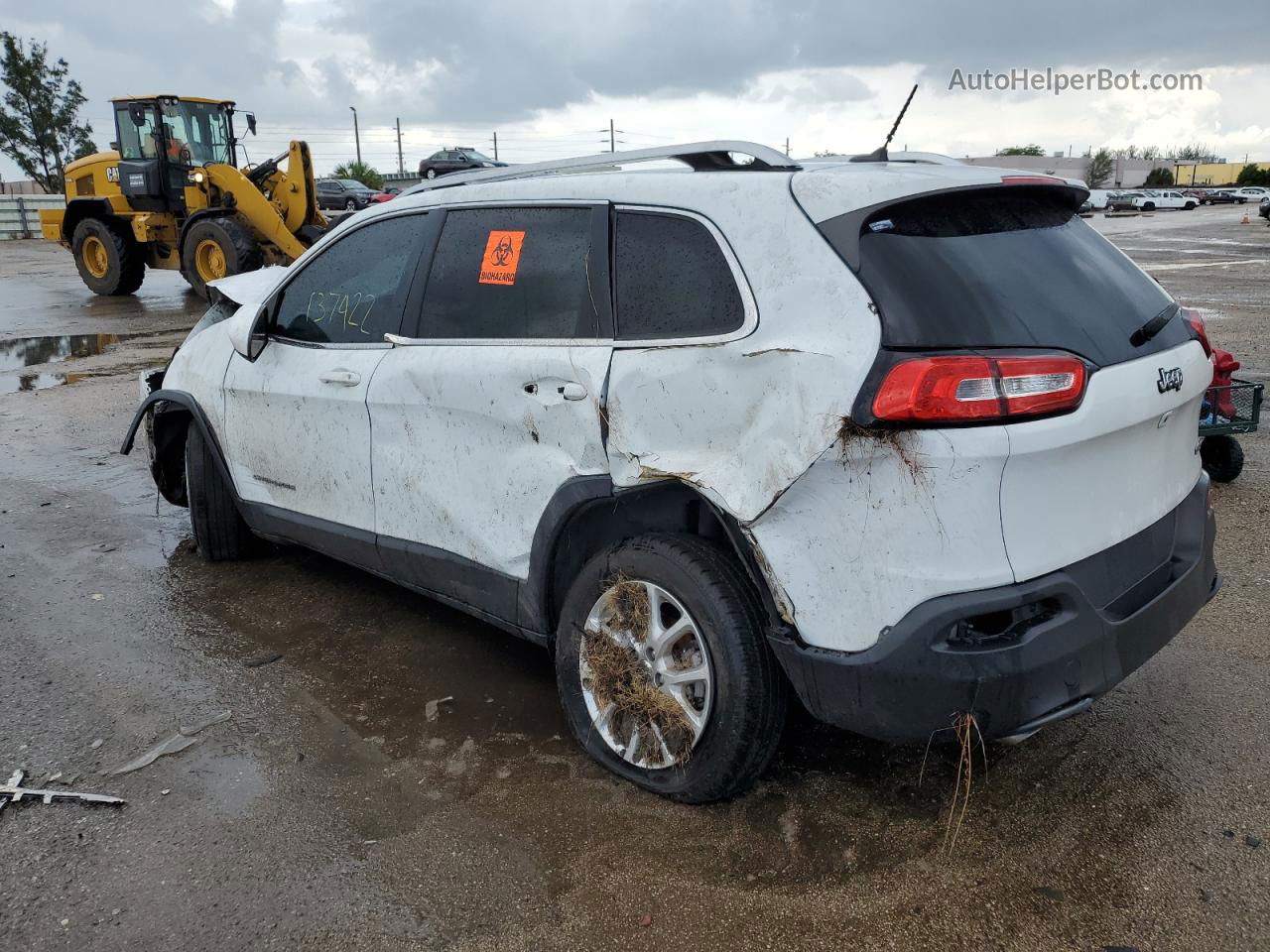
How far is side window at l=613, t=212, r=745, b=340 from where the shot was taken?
278 cm

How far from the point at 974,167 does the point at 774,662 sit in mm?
1482

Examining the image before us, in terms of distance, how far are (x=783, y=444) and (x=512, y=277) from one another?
127 centimetres

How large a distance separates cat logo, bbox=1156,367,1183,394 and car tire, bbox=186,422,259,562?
12.2 ft

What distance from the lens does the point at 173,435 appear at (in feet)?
16.6

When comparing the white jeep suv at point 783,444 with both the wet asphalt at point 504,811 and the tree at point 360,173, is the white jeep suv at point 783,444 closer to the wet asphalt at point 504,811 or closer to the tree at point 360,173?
the wet asphalt at point 504,811

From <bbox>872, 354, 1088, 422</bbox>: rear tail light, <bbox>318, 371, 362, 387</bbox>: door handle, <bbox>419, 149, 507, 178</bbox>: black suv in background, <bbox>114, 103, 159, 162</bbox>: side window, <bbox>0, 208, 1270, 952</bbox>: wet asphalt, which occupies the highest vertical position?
<bbox>419, 149, 507, 178</bbox>: black suv in background

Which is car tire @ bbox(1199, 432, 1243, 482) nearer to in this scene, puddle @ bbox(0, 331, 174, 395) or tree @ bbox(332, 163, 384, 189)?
puddle @ bbox(0, 331, 174, 395)

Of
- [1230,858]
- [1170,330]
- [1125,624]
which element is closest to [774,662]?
[1125,624]

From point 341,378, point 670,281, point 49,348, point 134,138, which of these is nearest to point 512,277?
point 670,281

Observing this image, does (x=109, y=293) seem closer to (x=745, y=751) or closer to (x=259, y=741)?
(x=259, y=741)

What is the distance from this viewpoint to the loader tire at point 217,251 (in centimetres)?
1434

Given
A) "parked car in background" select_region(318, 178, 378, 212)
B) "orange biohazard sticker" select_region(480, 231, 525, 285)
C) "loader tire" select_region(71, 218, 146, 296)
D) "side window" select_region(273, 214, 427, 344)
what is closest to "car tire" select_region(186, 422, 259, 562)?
"side window" select_region(273, 214, 427, 344)

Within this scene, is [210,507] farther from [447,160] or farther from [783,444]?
[447,160]

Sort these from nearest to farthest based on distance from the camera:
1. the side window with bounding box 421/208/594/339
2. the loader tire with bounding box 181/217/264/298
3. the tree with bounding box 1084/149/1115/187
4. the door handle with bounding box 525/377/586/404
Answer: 1. the door handle with bounding box 525/377/586/404
2. the side window with bounding box 421/208/594/339
3. the loader tire with bounding box 181/217/264/298
4. the tree with bounding box 1084/149/1115/187
